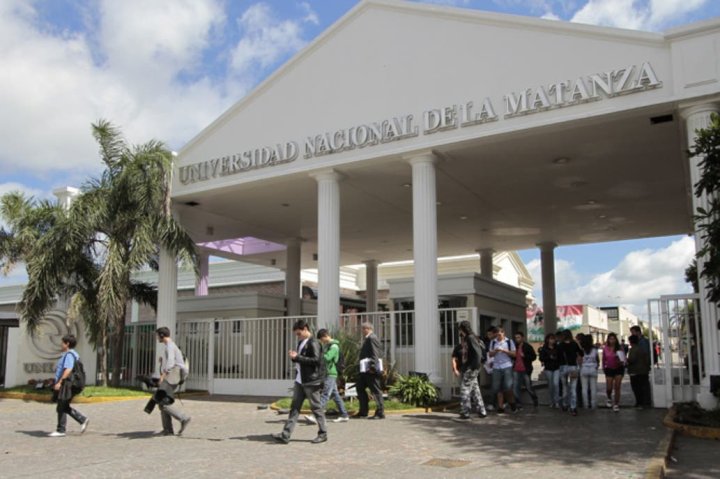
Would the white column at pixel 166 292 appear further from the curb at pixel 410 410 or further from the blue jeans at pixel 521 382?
the blue jeans at pixel 521 382

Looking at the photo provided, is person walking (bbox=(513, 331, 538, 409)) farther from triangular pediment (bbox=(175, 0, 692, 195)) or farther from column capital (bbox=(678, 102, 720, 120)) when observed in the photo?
column capital (bbox=(678, 102, 720, 120))

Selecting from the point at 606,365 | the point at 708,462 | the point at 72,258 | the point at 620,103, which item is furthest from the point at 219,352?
the point at 708,462

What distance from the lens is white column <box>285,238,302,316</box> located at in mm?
22828

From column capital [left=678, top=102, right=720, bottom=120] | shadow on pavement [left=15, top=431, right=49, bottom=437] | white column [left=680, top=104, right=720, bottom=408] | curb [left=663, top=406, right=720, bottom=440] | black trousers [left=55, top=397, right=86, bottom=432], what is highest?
column capital [left=678, top=102, right=720, bottom=120]

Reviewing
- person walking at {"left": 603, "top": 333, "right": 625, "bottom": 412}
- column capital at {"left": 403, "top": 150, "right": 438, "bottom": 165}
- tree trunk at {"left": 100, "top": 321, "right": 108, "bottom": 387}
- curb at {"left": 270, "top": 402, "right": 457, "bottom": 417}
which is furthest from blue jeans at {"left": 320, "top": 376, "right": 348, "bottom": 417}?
tree trunk at {"left": 100, "top": 321, "right": 108, "bottom": 387}

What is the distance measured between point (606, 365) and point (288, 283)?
13143mm

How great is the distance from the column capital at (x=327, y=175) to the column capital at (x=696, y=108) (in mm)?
7164

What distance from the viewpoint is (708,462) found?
7707mm

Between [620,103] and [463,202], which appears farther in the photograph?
[463,202]

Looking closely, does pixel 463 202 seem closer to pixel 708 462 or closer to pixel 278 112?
pixel 278 112

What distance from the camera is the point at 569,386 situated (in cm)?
1259

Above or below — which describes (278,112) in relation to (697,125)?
above

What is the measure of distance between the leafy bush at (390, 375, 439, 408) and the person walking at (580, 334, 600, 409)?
9.45ft

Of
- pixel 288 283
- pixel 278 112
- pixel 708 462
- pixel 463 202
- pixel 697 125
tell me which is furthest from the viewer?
pixel 288 283
